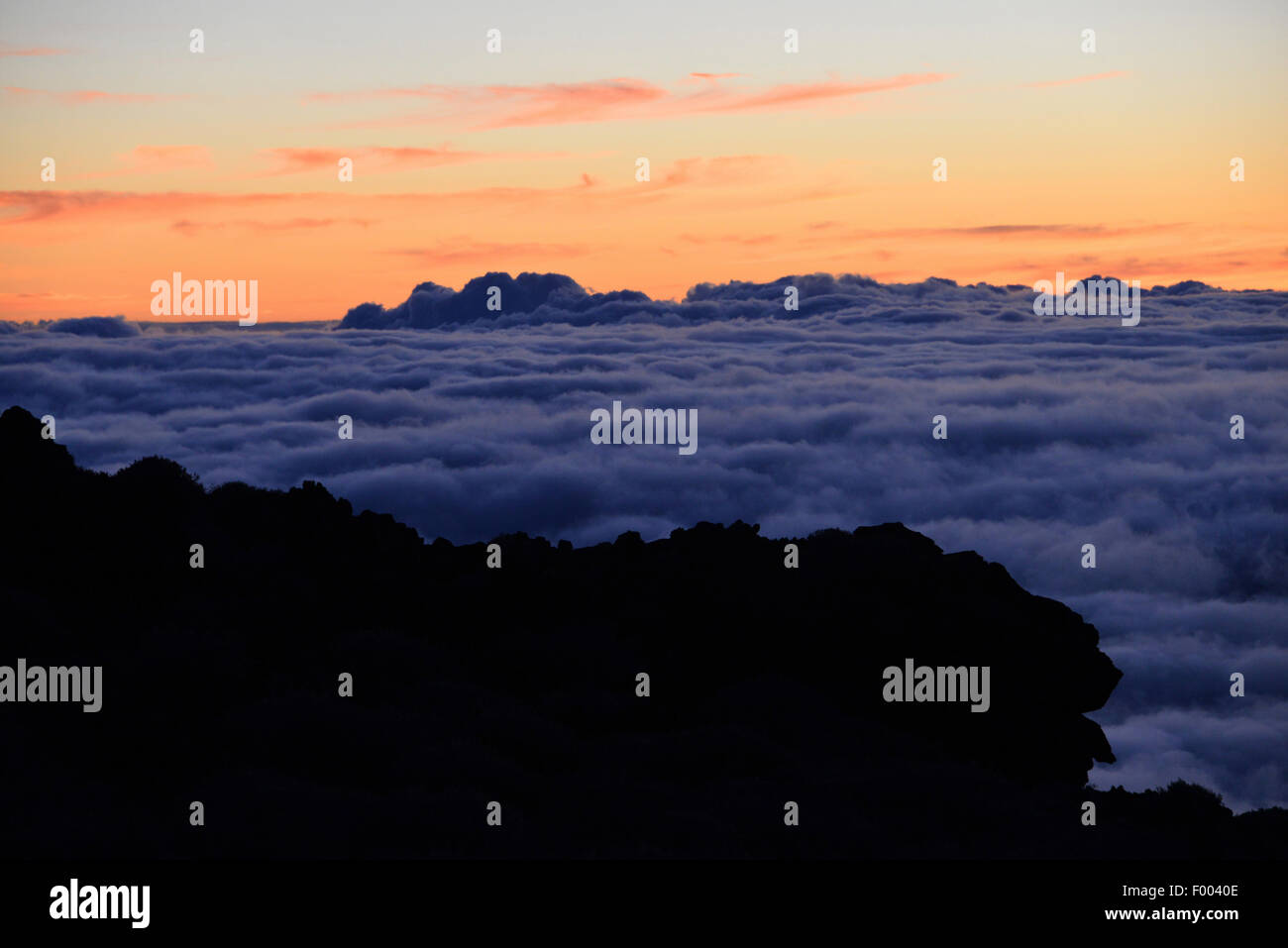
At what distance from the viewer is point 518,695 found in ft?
98.7

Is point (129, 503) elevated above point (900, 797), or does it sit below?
above

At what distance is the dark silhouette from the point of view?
21578 mm

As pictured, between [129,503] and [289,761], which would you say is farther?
[129,503]

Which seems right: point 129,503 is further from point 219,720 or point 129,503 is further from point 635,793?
point 635,793

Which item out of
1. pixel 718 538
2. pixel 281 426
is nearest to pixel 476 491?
pixel 281 426

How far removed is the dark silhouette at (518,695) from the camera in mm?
21578

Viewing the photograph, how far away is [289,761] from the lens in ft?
76.3

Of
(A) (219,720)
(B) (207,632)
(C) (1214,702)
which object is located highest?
(B) (207,632)

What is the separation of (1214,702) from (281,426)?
477 ft
